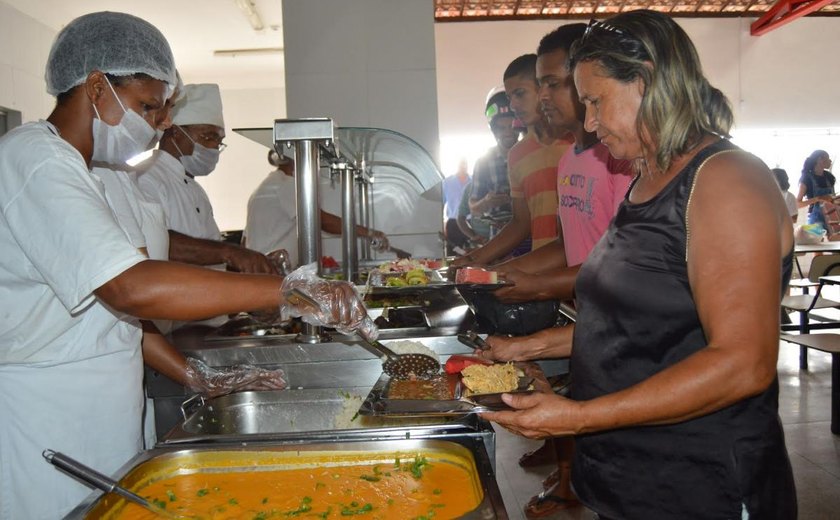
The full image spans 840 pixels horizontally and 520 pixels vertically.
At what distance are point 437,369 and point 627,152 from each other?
0.72 m

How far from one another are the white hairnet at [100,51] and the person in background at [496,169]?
296cm

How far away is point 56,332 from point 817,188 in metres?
8.88

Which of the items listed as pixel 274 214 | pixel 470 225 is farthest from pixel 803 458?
pixel 274 214

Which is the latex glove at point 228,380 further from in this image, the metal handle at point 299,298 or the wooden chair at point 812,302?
the wooden chair at point 812,302

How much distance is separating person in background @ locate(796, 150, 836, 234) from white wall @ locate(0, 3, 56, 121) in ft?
29.6

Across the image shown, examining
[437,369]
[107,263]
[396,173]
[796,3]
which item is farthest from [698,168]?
[796,3]

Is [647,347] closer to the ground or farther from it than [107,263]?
closer to the ground

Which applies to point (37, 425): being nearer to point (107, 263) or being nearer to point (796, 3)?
point (107, 263)

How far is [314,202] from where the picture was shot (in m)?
1.75

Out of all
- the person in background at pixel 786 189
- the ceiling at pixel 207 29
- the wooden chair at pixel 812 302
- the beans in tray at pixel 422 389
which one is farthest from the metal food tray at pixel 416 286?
the ceiling at pixel 207 29

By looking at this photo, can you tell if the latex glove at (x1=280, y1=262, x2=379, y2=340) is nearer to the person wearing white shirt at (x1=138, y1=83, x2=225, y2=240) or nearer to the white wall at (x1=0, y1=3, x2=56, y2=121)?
the person wearing white shirt at (x1=138, y1=83, x2=225, y2=240)

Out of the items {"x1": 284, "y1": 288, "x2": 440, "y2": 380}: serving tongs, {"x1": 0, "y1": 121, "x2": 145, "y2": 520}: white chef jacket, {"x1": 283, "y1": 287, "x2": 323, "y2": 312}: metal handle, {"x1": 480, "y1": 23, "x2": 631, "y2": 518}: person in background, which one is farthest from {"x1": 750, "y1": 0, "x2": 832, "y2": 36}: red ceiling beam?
{"x1": 0, "y1": 121, "x2": 145, "y2": 520}: white chef jacket

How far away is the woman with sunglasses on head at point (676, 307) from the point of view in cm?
92

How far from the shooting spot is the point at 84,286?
3.34ft
